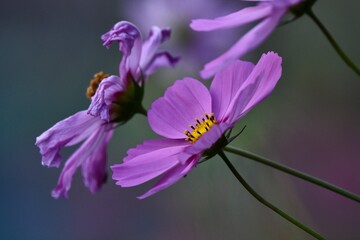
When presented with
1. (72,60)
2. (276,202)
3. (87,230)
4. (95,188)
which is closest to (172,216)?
(87,230)

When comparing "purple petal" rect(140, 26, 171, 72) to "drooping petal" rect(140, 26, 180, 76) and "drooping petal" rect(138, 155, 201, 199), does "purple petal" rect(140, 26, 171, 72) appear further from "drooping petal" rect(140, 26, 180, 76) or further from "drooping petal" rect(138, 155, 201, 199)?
"drooping petal" rect(138, 155, 201, 199)

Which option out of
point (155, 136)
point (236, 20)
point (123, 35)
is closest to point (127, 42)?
point (123, 35)

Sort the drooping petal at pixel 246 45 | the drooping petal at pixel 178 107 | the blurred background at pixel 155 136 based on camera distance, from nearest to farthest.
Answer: the drooping petal at pixel 246 45
the drooping petal at pixel 178 107
the blurred background at pixel 155 136

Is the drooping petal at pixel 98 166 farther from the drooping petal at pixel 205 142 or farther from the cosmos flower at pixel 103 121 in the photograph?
the drooping petal at pixel 205 142

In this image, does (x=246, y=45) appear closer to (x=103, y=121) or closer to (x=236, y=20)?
(x=236, y=20)

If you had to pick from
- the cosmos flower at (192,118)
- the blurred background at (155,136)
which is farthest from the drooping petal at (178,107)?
the blurred background at (155,136)

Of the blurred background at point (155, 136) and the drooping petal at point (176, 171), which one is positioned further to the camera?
the blurred background at point (155, 136)

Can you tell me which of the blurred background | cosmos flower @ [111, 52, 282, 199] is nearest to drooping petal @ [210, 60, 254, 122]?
cosmos flower @ [111, 52, 282, 199]
